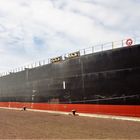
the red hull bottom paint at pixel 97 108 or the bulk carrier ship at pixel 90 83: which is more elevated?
the bulk carrier ship at pixel 90 83

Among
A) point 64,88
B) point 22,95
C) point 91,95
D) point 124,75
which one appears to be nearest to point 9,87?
point 22,95

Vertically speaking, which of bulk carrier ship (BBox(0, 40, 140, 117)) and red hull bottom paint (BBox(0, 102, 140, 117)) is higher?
bulk carrier ship (BBox(0, 40, 140, 117))

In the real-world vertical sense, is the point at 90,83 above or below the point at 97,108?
above

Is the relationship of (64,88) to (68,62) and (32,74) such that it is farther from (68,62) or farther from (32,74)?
(32,74)

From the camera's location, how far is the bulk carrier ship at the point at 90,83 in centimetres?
2331

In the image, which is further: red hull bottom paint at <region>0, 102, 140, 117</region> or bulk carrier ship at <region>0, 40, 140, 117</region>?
bulk carrier ship at <region>0, 40, 140, 117</region>

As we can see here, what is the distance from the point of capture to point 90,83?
27281 mm

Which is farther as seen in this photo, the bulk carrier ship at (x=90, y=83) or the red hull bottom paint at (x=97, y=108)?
the bulk carrier ship at (x=90, y=83)

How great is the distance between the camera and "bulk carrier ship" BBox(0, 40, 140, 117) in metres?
23.3

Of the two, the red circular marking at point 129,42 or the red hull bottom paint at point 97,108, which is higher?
the red circular marking at point 129,42

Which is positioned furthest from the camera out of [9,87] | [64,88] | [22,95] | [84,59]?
[9,87]

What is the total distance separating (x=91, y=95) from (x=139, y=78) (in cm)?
532

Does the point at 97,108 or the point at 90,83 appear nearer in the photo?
the point at 97,108

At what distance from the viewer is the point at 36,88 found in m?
38.0
